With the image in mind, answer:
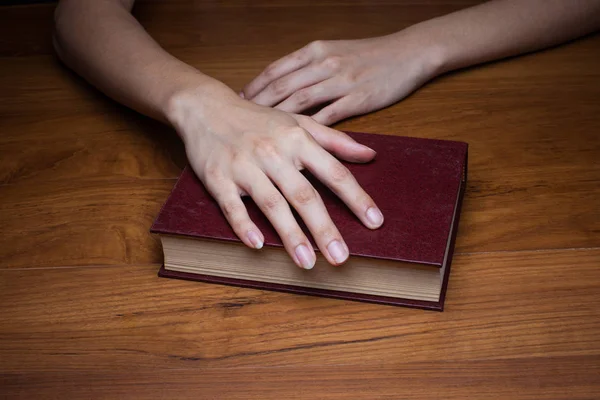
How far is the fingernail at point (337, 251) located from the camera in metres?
0.84

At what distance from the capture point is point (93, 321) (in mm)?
889

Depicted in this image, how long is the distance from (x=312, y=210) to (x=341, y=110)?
1.16 ft

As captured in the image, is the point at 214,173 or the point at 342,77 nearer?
the point at 214,173

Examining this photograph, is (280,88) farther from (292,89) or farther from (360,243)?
(360,243)

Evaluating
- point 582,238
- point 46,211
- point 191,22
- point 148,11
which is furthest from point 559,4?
point 46,211

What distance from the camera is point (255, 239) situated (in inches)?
34.2

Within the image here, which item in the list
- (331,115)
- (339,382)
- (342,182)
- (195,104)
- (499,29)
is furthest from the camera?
(499,29)

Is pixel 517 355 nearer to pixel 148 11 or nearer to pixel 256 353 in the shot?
pixel 256 353

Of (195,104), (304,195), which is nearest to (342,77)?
(195,104)

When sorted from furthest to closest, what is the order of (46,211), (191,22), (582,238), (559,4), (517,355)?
(191,22) → (559,4) → (46,211) → (582,238) → (517,355)

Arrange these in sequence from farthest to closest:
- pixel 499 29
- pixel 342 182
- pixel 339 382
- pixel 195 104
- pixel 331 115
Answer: pixel 499 29 < pixel 331 115 < pixel 195 104 < pixel 342 182 < pixel 339 382

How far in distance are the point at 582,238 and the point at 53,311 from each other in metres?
0.63

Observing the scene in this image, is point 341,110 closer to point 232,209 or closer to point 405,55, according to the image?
point 405,55

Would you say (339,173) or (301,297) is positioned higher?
(339,173)
